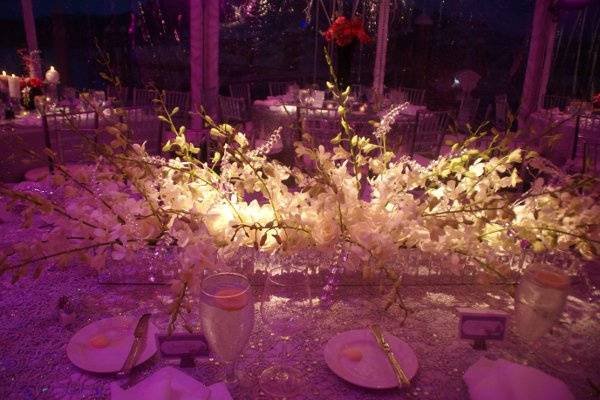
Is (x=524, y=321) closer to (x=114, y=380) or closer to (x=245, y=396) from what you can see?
(x=245, y=396)

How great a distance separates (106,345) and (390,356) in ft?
1.95

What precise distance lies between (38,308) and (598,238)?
1368 mm

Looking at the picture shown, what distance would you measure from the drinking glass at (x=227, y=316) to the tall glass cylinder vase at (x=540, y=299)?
563mm

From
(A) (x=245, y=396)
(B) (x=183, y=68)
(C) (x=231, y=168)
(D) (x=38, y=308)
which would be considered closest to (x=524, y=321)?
(A) (x=245, y=396)

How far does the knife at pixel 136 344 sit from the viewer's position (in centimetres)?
95

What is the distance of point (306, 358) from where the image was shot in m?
1.04

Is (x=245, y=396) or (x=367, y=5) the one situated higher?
(x=367, y=5)

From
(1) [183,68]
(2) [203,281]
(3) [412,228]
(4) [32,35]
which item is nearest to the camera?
(2) [203,281]

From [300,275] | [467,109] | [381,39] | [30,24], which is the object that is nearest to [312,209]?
[300,275]

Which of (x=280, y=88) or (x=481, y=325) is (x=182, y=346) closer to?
(x=481, y=325)

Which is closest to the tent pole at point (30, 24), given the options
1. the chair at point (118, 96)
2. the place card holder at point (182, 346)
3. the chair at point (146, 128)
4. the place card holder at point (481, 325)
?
the chair at point (118, 96)

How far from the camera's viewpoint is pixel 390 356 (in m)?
1.00

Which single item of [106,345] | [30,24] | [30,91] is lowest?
[106,345]

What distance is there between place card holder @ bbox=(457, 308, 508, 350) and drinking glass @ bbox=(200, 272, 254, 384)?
49 centimetres
